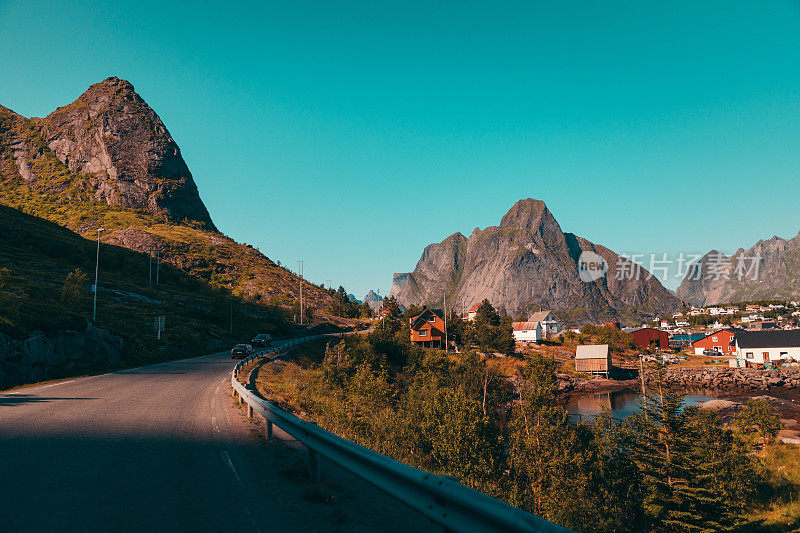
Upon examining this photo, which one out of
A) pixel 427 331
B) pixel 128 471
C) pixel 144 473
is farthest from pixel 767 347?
pixel 128 471

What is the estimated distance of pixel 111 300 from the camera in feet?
226

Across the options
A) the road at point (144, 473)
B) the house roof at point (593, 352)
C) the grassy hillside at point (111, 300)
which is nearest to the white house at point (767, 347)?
the house roof at point (593, 352)

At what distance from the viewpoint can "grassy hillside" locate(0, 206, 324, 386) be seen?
2981 centimetres

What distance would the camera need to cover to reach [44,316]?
27.6 m

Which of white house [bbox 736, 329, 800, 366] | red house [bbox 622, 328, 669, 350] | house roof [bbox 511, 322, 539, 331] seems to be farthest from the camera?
red house [bbox 622, 328, 669, 350]

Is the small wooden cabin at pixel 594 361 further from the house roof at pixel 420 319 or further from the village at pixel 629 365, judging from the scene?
the house roof at pixel 420 319

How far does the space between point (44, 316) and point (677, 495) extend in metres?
39.1

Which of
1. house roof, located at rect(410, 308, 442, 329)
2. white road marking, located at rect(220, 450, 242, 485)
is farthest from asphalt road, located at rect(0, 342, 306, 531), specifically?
house roof, located at rect(410, 308, 442, 329)

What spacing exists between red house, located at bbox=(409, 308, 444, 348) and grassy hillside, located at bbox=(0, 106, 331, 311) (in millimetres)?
45674

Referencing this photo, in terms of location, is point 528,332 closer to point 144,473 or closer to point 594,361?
point 594,361

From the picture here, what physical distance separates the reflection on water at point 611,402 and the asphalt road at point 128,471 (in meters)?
52.6

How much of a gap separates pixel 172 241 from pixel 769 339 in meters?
179

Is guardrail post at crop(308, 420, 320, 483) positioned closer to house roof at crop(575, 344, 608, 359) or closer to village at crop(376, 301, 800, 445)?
village at crop(376, 301, 800, 445)

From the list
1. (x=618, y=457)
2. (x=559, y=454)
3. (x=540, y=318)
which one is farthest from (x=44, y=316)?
(x=540, y=318)
